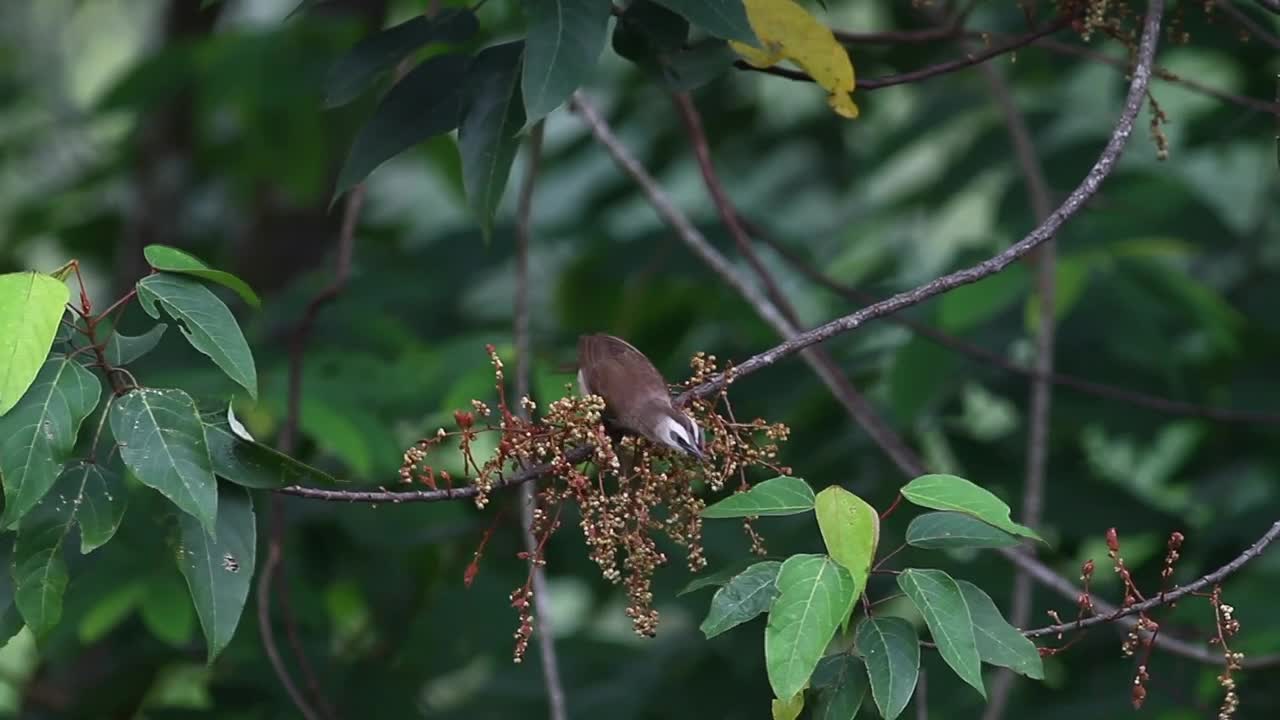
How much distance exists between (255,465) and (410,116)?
66 centimetres

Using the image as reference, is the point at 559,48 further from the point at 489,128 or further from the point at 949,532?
the point at 949,532

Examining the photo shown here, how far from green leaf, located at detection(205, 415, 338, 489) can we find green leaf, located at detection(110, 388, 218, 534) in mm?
67

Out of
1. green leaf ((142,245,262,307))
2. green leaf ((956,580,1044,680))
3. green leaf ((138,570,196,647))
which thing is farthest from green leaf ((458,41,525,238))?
green leaf ((138,570,196,647))

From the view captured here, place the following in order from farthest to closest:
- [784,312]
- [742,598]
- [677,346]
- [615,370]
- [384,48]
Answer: [677,346] < [784,312] < [384,48] < [615,370] < [742,598]

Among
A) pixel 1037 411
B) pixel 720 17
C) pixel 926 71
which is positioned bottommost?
pixel 1037 411

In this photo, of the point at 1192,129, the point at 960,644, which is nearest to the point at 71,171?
the point at 1192,129

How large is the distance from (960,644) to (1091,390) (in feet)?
5.22

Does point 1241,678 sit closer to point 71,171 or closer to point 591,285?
point 591,285

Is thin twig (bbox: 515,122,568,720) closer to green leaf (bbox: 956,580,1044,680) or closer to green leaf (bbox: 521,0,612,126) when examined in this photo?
green leaf (bbox: 521,0,612,126)

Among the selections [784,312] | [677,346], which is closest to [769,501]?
[784,312]

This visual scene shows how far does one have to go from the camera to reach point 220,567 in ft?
5.98

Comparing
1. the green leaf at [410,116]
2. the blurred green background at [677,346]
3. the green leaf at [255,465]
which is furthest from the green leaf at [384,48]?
the blurred green background at [677,346]

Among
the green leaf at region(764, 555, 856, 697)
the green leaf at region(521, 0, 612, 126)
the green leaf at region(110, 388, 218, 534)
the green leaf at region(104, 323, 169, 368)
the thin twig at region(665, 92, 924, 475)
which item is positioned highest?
the green leaf at region(521, 0, 612, 126)

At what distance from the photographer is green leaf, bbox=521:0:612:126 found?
1.92 meters
